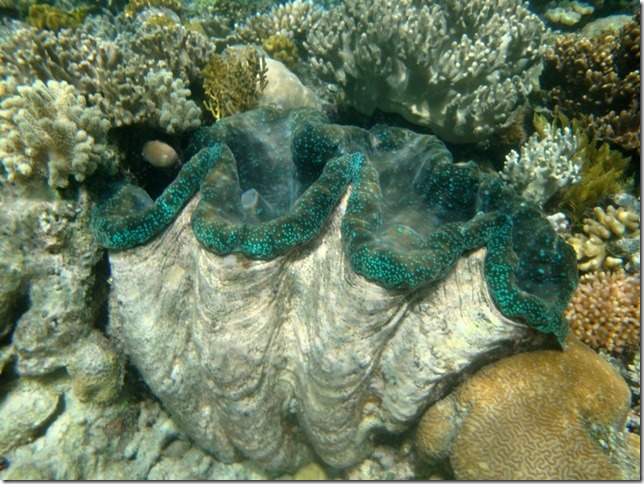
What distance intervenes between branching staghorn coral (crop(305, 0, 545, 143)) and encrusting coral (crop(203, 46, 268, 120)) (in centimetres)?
87

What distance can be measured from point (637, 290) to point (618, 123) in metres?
1.84

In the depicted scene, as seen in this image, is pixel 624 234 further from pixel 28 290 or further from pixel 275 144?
pixel 28 290

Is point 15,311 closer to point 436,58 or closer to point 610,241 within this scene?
point 436,58

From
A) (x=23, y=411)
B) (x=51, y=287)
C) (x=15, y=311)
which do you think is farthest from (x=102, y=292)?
(x=23, y=411)

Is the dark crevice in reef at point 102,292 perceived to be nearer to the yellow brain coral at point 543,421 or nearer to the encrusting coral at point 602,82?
the yellow brain coral at point 543,421

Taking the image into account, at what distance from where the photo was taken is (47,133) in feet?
7.98

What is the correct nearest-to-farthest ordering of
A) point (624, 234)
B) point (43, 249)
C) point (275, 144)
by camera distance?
point (43, 249) → point (275, 144) → point (624, 234)

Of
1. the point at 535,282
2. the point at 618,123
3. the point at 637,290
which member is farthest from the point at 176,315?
the point at 618,123

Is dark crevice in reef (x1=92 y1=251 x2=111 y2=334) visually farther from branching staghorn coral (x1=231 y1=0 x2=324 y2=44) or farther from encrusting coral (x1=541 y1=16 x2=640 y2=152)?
encrusting coral (x1=541 y1=16 x2=640 y2=152)

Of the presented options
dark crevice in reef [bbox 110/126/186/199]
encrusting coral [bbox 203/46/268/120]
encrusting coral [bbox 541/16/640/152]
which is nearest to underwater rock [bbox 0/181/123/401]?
dark crevice in reef [bbox 110/126/186/199]

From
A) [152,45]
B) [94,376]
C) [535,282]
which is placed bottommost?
[94,376]

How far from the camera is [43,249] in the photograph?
269 centimetres

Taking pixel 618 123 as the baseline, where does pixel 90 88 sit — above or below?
below

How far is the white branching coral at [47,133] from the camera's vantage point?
240 centimetres
